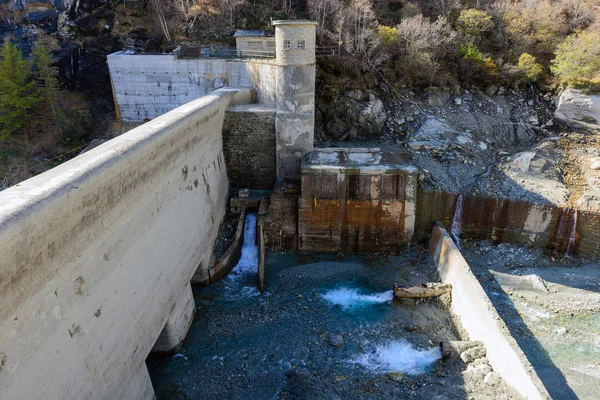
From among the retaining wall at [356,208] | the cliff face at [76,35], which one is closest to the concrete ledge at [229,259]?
the retaining wall at [356,208]

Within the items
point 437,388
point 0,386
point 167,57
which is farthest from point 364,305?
point 167,57

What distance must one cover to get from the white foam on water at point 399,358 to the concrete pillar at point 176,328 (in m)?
4.89

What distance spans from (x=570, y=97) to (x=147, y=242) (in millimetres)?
19675

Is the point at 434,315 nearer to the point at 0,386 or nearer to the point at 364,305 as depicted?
the point at 364,305

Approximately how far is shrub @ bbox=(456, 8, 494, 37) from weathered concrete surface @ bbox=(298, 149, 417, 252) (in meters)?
10.2

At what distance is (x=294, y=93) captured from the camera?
49.8ft

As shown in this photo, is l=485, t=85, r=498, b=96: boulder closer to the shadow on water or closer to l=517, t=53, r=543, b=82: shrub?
l=517, t=53, r=543, b=82: shrub

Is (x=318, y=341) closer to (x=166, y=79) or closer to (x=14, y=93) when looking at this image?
(x=166, y=79)

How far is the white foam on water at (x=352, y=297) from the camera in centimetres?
1269

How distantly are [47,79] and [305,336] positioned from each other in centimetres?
1610

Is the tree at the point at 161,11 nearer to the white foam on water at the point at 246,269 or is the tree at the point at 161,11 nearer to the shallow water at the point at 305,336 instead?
the white foam on water at the point at 246,269

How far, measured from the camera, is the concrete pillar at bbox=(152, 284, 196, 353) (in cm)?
1050

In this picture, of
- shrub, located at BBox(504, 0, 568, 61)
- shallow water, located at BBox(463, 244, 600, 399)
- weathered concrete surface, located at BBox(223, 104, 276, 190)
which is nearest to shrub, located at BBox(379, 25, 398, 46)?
shrub, located at BBox(504, 0, 568, 61)

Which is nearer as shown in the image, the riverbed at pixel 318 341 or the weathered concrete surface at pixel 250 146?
the riverbed at pixel 318 341
